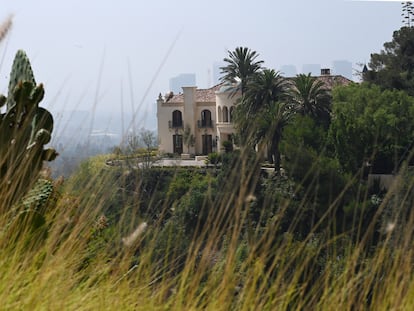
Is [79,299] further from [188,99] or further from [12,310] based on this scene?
[188,99]

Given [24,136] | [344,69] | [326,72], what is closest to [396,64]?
[326,72]

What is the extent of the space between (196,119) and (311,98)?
5323 millimetres

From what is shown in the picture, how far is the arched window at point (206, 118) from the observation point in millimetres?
29109

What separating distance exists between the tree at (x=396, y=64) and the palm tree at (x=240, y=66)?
17.3 ft

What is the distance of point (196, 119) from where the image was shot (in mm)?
29094

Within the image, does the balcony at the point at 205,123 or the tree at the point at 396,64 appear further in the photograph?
the balcony at the point at 205,123

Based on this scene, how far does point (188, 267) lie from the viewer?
1211mm

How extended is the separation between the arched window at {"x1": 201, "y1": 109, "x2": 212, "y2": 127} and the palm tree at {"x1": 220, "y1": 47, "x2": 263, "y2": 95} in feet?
5.10

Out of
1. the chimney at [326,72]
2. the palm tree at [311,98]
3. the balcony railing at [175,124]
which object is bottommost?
the balcony railing at [175,124]

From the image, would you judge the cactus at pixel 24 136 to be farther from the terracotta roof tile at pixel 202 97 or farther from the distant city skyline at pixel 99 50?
the terracotta roof tile at pixel 202 97

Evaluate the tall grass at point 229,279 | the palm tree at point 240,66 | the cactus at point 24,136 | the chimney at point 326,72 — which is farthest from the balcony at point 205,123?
the tall grass at point 229,279

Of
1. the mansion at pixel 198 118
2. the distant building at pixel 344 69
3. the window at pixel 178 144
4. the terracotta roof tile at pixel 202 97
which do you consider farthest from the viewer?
the terracotta roof tile at pixel 202 97

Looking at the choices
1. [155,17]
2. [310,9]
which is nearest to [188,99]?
[310,9]

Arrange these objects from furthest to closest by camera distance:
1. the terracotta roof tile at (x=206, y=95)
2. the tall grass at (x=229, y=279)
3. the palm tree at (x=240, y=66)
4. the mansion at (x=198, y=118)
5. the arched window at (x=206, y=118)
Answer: the arched window at (x=206, y=118) < the terracotta roof tile at (x=206, y=95) < the palm tree at (x=240, y=66) < the mansion at (x=198, y=118) < the tall grass at (x=229, y=279)
